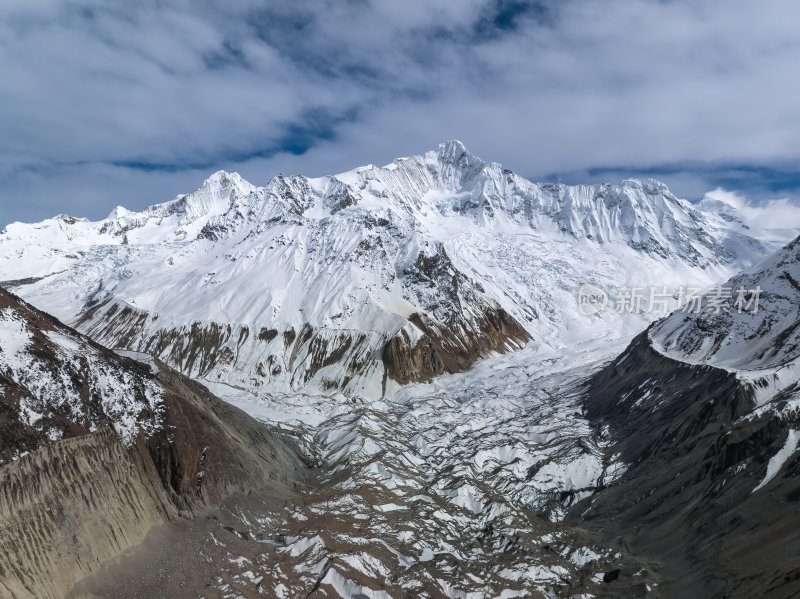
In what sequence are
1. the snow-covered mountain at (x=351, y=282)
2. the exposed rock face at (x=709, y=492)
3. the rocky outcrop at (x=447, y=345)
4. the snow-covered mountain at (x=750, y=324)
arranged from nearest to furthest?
the exposed rock face at (x=709, y=492), the snow-covered mountain at (x=750, y=324), the rocky outcrop at (x=447, y=345), the snow-covered mountain at (x=351, y=282)

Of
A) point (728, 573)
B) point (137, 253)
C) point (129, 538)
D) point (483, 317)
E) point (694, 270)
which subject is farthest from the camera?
point (694, 270)

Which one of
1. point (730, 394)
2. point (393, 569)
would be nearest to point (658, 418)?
point (730, 394)

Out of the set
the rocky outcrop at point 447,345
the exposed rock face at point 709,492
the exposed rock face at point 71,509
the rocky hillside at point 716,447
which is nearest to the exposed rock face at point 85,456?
the exposed rock face at point 71,509

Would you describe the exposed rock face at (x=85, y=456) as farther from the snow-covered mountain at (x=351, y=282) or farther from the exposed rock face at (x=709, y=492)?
the snow-covered mountain at (x=351, y=282)

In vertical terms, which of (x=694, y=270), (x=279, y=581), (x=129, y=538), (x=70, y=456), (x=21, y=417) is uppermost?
(x=21, y=417)

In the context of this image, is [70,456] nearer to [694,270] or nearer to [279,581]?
[279,581]

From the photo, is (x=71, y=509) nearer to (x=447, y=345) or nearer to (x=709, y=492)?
(x=709, y=492)

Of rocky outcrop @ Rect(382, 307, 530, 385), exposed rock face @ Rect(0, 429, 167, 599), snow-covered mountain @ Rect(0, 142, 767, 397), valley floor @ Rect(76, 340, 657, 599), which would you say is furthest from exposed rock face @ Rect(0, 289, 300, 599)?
rocky outcrop @ Rect(382, 307, 530, 385)
